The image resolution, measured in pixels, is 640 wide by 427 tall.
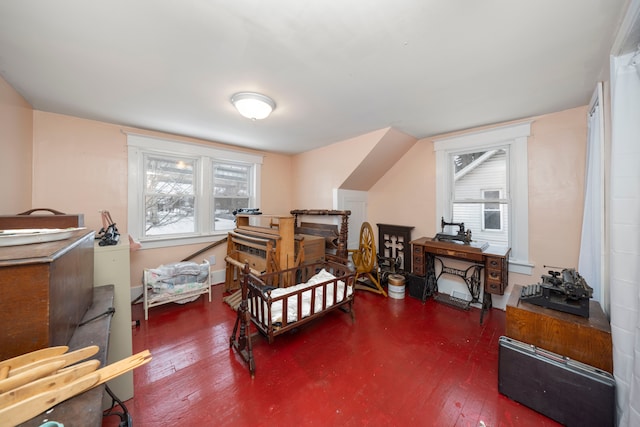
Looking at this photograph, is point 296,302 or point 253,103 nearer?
point 253,103

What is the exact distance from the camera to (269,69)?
1.69 metres

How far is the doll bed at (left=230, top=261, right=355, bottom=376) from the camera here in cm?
190

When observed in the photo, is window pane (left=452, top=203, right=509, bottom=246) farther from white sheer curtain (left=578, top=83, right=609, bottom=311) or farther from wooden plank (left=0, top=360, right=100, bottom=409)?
wooden plank (left=0, top=360, right=100, bottom=409)

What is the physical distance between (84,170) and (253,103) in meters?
2.30

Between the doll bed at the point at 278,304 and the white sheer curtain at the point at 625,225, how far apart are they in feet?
5.82

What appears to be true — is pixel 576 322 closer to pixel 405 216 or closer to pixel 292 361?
pixel 292 361

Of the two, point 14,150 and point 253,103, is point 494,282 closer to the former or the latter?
point 253,103

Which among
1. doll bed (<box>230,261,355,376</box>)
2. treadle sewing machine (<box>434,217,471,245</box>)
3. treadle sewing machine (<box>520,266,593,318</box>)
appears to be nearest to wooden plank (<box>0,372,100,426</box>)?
doll bed (<box>230,261,355,376</box>)

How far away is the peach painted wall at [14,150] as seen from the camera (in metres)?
1.86

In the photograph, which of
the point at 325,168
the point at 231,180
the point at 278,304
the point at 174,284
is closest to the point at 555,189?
the point at 325,168

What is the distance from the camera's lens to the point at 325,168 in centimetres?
383

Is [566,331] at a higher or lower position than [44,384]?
lower

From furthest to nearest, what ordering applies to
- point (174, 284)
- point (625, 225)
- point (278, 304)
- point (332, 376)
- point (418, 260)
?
point (418, 260)
point (174, 284)
point (278, 304)
point (332, 376)
point (625, 225)

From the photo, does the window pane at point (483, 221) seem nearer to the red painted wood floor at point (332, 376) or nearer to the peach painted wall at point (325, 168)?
the red painted wood floor at point (332, 376)
